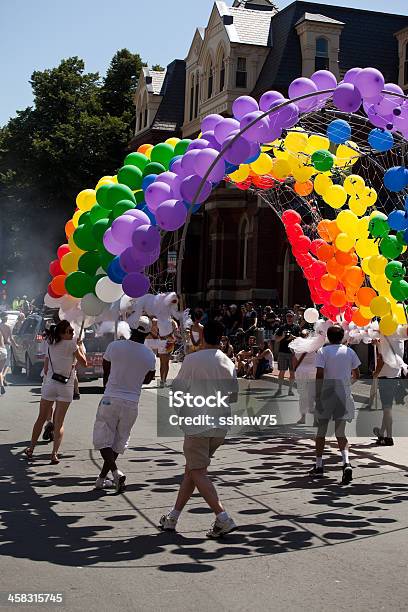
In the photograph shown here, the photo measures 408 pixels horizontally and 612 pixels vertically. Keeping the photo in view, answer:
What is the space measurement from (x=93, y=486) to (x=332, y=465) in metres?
3.65

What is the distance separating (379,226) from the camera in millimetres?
13375

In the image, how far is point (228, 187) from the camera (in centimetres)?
4062

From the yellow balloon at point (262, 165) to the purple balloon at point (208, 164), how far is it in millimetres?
2705

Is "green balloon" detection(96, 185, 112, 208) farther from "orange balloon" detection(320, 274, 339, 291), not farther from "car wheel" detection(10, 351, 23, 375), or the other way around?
"car wheel" detection(10, 351, 23, 375)

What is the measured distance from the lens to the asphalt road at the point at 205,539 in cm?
658

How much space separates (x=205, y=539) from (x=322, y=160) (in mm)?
6676

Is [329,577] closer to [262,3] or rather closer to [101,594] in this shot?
[101,594]

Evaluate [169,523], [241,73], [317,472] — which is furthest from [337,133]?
[241,73]

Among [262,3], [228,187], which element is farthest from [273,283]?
[262,3]

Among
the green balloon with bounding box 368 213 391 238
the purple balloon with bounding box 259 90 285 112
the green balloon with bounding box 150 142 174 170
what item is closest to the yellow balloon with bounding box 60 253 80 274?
the green balloon with bounding box 150 142 174 170

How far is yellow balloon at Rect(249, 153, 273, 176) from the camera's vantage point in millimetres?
13334

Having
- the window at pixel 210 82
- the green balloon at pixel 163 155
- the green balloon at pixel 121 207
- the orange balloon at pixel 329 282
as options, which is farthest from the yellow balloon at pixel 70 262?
the window at pixel 210 82

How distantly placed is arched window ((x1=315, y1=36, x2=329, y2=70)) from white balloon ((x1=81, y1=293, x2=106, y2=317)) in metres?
27.8

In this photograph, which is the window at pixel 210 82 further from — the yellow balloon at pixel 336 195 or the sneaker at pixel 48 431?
the sneaker at pixel 48 431
